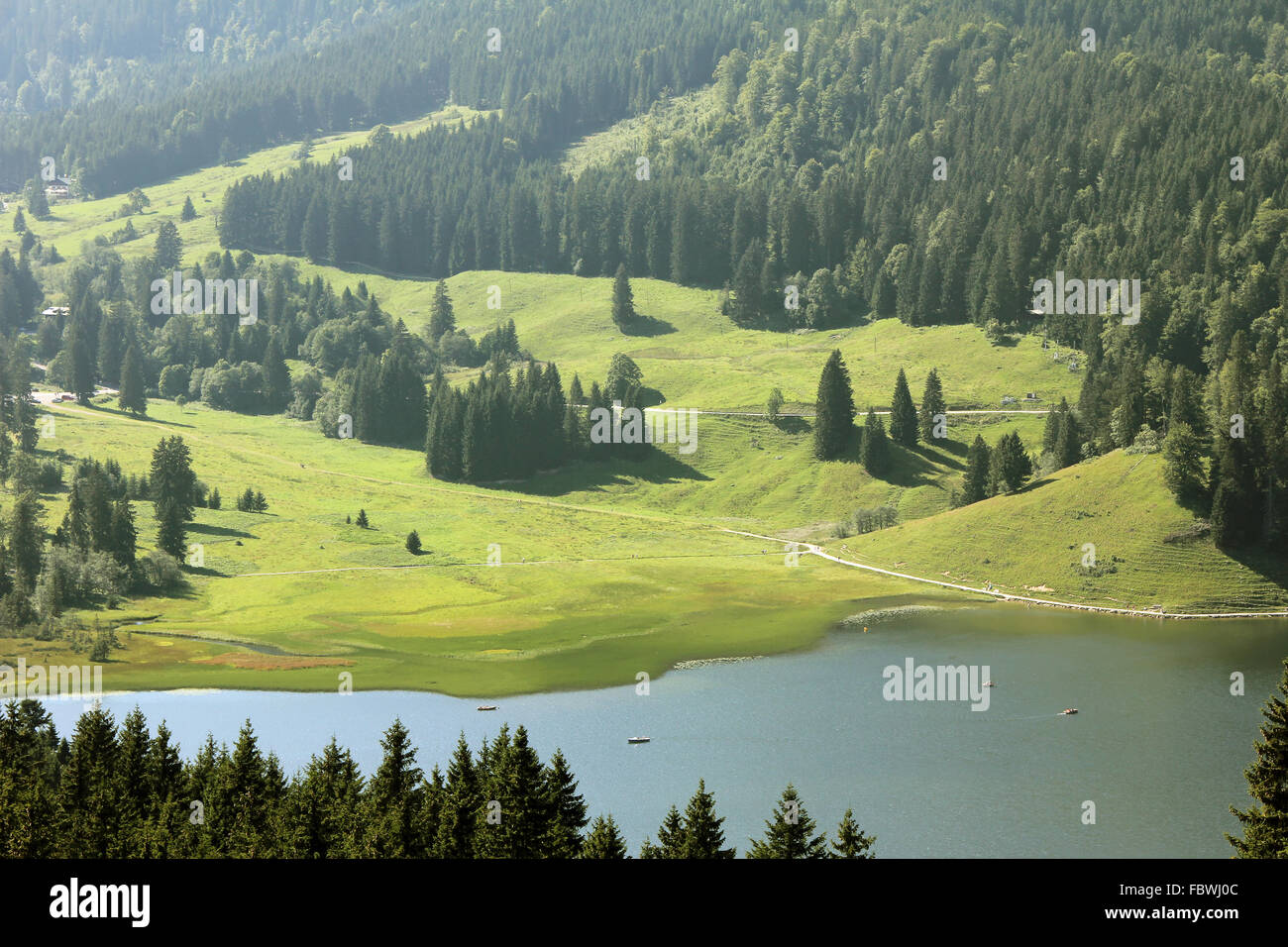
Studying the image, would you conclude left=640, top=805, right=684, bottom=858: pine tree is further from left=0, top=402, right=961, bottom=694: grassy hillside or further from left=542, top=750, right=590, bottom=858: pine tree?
left=0, top=402, right=961, bottom=694: grassy hillside

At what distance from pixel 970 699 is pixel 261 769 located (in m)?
59.7

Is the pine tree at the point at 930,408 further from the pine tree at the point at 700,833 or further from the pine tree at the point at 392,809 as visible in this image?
the pine tree at the point at 700,833

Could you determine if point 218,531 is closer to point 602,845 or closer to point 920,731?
Answer: point 920,731

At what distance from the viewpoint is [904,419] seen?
18950 centimetres

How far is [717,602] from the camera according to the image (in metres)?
140

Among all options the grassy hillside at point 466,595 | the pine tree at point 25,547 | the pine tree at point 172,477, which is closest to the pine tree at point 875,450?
the grassy hillside at point 466,595

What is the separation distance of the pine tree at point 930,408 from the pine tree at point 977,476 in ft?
83.2

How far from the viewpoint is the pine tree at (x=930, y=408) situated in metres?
190

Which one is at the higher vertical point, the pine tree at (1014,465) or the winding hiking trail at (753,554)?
the pine tree at (1014,465)

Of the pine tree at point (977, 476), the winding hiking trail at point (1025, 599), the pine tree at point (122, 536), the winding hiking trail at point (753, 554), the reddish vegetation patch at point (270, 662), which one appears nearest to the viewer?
the reddish vegetation patch at point (270, 662)

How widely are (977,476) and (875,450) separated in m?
22.7

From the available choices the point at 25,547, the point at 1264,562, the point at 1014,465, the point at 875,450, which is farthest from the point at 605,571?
the point at 1264,562
